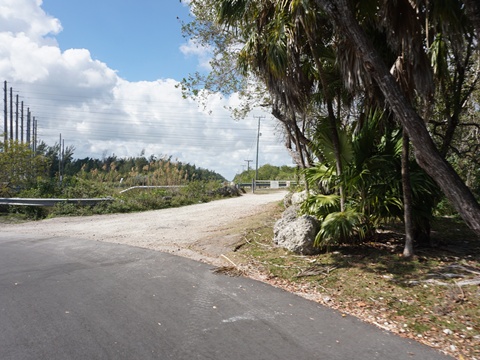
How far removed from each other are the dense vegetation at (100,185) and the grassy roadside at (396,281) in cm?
985

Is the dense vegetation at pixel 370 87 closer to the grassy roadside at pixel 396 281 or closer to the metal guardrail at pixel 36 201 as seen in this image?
the grassy roadside at pixel 396 281

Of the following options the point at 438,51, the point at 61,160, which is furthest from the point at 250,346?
the point at 61,160

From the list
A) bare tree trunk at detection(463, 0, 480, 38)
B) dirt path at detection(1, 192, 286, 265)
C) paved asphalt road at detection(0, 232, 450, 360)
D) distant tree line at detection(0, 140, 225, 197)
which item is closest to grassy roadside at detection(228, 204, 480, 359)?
paved asphalt road at detection(0, 232, 450, 360)

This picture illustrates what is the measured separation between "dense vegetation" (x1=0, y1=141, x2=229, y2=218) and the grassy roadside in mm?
9847

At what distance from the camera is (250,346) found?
411 cm

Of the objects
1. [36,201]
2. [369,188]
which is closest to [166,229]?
[369,188]

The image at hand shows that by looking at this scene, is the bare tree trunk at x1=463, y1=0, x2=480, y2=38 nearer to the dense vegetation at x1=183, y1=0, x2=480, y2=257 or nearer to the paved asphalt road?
the dense vegetation at x1=183, y1=0, x2=480, y2=257

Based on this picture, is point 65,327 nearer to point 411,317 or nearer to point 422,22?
point 411,317

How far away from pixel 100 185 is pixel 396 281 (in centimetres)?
1649

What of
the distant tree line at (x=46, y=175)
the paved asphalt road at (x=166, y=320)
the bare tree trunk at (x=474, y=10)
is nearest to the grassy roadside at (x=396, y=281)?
the paved asphalt road at (x=166, y=320)

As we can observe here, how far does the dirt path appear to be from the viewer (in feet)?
31.6

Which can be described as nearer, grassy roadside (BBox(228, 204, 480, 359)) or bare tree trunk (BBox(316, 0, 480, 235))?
grassy roadside (BBox(228, 204, 480, 359))

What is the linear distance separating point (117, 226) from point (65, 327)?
8.77 meters

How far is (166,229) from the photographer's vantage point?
40.1 ft
